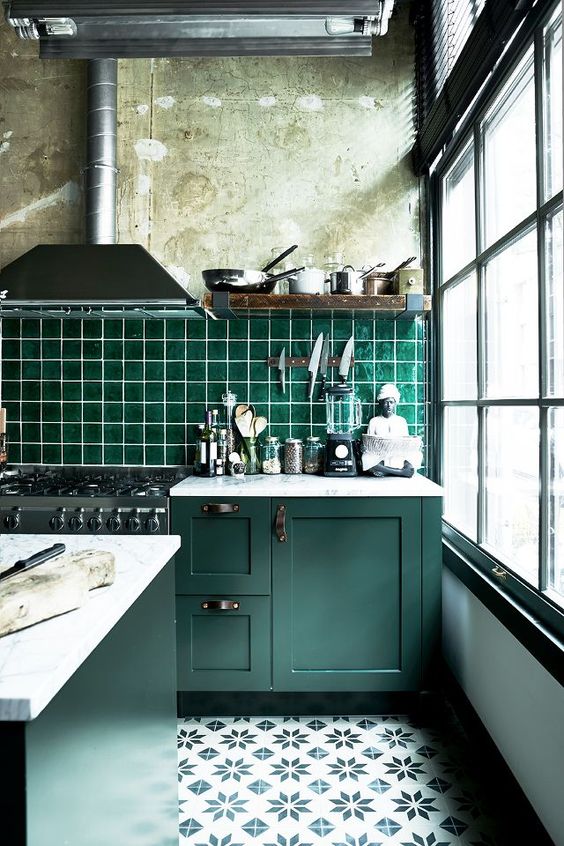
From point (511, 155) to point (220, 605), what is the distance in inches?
81.1

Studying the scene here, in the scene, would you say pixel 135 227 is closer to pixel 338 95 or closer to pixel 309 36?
pixel 338 95

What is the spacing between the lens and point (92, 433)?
3143 millimetres

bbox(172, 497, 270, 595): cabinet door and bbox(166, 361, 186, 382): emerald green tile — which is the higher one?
bbox(166, 361, 186, 382): emerald green tile

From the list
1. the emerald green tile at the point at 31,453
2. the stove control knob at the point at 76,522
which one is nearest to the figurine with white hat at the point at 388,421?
the stove control knob at the point at 76,522

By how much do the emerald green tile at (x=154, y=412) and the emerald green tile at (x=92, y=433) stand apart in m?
0.27

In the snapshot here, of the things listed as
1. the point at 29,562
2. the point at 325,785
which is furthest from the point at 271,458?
the point at 29,562

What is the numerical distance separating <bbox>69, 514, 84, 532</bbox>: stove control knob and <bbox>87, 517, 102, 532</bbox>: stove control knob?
33 mm

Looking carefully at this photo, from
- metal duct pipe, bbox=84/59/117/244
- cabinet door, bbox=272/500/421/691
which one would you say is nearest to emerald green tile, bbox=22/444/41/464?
metal duct pipe, bbox=84/59/117/244

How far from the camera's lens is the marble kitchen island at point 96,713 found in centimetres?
76

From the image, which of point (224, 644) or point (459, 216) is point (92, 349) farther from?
point (459, 216)

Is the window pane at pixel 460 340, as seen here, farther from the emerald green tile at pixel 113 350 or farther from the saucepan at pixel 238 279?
the emerald green tile at pixel 113 350

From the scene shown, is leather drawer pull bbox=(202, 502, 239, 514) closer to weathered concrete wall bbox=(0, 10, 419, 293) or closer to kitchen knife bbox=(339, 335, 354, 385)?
kitchen knife bbox=(339, 335, 354, 385)

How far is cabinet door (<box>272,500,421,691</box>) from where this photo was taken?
8.15ft

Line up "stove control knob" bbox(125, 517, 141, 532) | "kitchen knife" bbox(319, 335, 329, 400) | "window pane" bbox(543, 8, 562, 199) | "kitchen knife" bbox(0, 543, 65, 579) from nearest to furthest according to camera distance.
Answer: "kitchen knife" bbox(0, 543, 65, 579) → "window pane" bbox(543, 8, 562, 199) → "stove control knob" bbox(125, 517, 141, 532) → "kitchen knife" bbox(319, 335, 329, 400)
